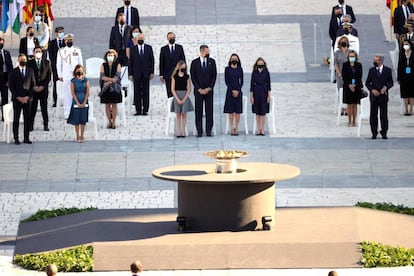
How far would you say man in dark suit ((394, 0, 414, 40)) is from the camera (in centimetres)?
3952

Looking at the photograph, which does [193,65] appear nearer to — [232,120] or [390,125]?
[232,120]

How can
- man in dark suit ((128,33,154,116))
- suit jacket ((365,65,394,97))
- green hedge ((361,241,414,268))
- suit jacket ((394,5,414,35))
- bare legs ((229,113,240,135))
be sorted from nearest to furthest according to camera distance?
green hedge ((361,241,414,268)) < suit jacket ((365,65,394,97)) < bare legs ((229,113,240,135)) < man in dark suit ((128,33,154,116)) < suit jacket ((394,5,414,35))

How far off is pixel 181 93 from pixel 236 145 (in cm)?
179

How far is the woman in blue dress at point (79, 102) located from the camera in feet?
110

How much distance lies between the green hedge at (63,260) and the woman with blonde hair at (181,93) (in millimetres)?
9133

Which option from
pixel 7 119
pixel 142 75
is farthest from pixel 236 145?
pixel 7 119

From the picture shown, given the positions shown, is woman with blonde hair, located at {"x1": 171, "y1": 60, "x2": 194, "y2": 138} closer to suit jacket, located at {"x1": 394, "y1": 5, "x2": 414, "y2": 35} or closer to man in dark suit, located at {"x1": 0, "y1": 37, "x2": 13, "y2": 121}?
man in dark suit, located at {"x1": 0, "y1": 37, "x2": 13, "y2": 121}

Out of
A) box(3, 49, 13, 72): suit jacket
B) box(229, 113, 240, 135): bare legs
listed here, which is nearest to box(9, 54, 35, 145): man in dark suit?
box(3, 49, 13, 72): suit jacket

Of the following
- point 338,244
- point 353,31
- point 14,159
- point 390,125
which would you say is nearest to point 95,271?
point 338,244

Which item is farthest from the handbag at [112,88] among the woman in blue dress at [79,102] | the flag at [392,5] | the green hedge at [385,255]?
the green hedge at [385,255]

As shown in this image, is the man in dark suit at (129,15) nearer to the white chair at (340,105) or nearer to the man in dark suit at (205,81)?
the man in dark suit at (205,81)

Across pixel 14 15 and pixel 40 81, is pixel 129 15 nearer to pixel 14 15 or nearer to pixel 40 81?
pixel 14 15

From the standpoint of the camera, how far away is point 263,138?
3362 centimetres

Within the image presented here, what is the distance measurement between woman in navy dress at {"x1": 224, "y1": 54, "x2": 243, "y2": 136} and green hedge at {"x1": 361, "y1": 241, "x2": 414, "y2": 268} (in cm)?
935
